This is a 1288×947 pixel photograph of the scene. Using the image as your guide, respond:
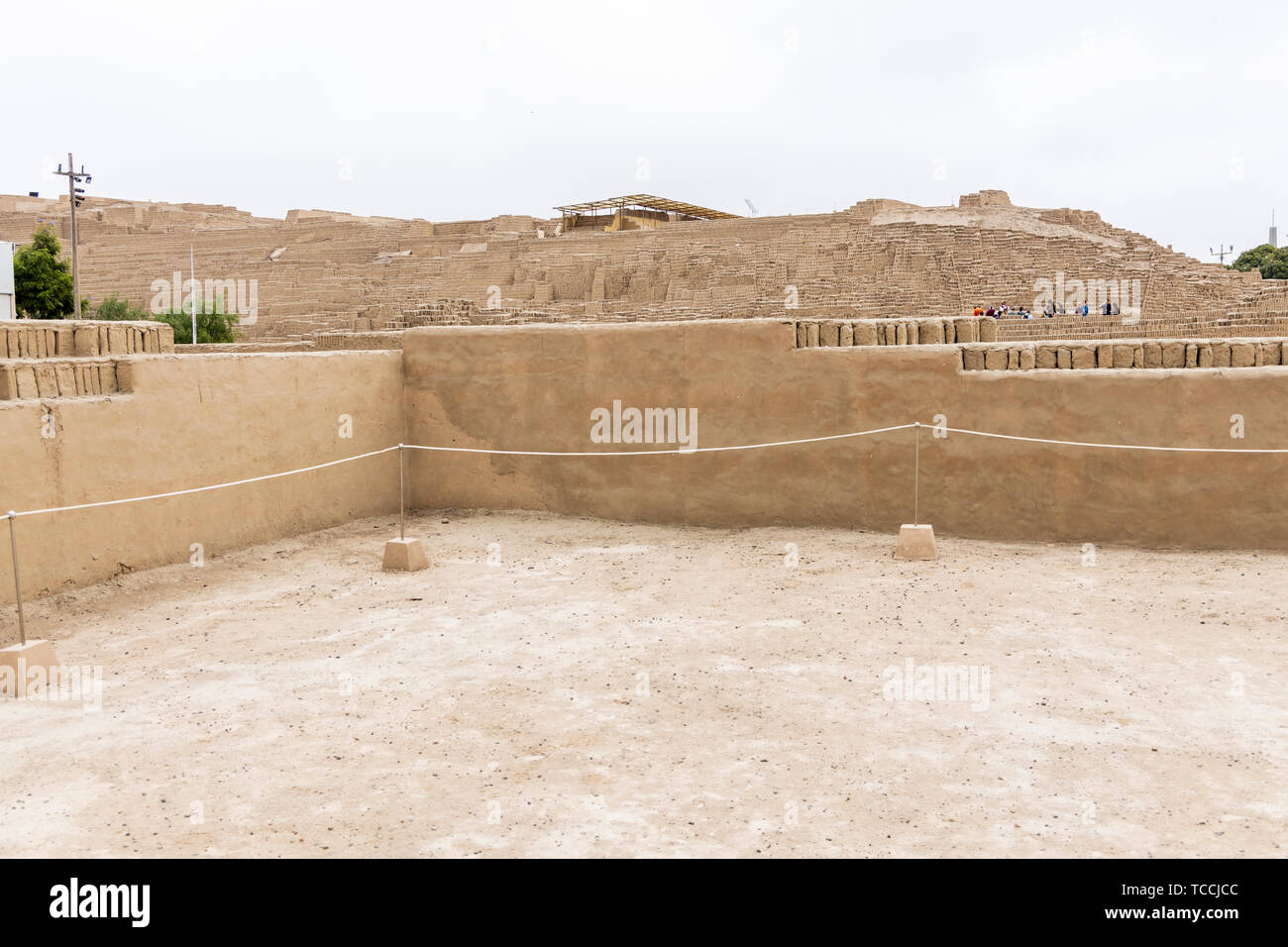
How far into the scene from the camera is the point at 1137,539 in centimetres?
798

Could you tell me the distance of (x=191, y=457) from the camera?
8.09 metres

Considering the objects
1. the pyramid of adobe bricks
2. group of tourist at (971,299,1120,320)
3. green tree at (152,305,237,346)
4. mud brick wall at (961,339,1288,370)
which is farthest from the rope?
green tree at (152,305,237,346)

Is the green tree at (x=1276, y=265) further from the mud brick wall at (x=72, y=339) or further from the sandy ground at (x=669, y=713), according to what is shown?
the mud brick wall at (x=72, y=339)

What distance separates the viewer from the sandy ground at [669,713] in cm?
364

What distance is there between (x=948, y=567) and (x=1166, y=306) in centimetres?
1837

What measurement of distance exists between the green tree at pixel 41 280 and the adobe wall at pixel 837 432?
20639 millimetres

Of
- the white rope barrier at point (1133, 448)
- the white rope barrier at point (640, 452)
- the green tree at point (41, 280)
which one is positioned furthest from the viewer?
the green tree at point (41, 280)

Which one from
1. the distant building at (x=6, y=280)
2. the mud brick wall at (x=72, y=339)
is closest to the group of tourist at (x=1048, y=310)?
the mud brick wall at (x=72, y=339)

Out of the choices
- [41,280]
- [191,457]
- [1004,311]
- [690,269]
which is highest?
[690,269]

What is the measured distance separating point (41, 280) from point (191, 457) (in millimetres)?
21954

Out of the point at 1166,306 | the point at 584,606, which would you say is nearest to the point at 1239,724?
the point at 584,606

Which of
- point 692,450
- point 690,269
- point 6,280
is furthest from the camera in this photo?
point 690,269

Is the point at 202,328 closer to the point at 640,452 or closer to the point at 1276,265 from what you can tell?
the point at 640,452

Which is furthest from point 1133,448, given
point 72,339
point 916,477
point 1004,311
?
point 1004,311
